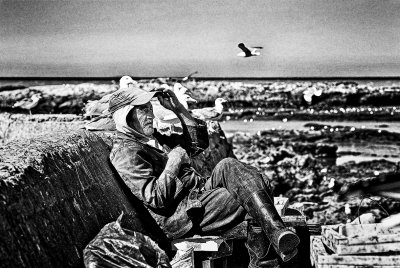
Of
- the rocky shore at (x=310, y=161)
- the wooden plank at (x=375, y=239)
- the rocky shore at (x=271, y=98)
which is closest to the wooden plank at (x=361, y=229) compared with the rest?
the wooden plank at (x=375, y=239)

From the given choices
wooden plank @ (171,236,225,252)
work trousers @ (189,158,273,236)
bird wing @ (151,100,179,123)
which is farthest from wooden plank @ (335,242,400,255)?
bird wing @ (151,100,179,123)

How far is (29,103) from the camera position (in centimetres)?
949

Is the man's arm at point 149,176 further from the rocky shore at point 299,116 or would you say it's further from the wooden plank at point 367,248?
Answer: the rocky shore at point 299,116

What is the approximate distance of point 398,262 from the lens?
442 centimetres

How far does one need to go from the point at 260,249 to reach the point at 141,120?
3.47 feet

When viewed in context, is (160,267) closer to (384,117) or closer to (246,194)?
(246,194)

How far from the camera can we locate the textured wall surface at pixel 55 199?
11.8ft

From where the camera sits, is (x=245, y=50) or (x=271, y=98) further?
(x=271, y=98)

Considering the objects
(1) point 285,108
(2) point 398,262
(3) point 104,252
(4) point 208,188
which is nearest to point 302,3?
(1) point 285,108

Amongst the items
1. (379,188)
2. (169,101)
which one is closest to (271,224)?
(169,101)

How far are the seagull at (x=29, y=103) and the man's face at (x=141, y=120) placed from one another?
4374 millimetres

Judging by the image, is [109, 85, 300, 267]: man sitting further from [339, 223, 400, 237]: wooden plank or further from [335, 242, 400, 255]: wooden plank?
[339, 223, 400, 237]: wooden plank

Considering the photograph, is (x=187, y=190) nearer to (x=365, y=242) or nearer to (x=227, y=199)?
(x=227, y=199)

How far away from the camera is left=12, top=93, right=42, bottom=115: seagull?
371 inches
